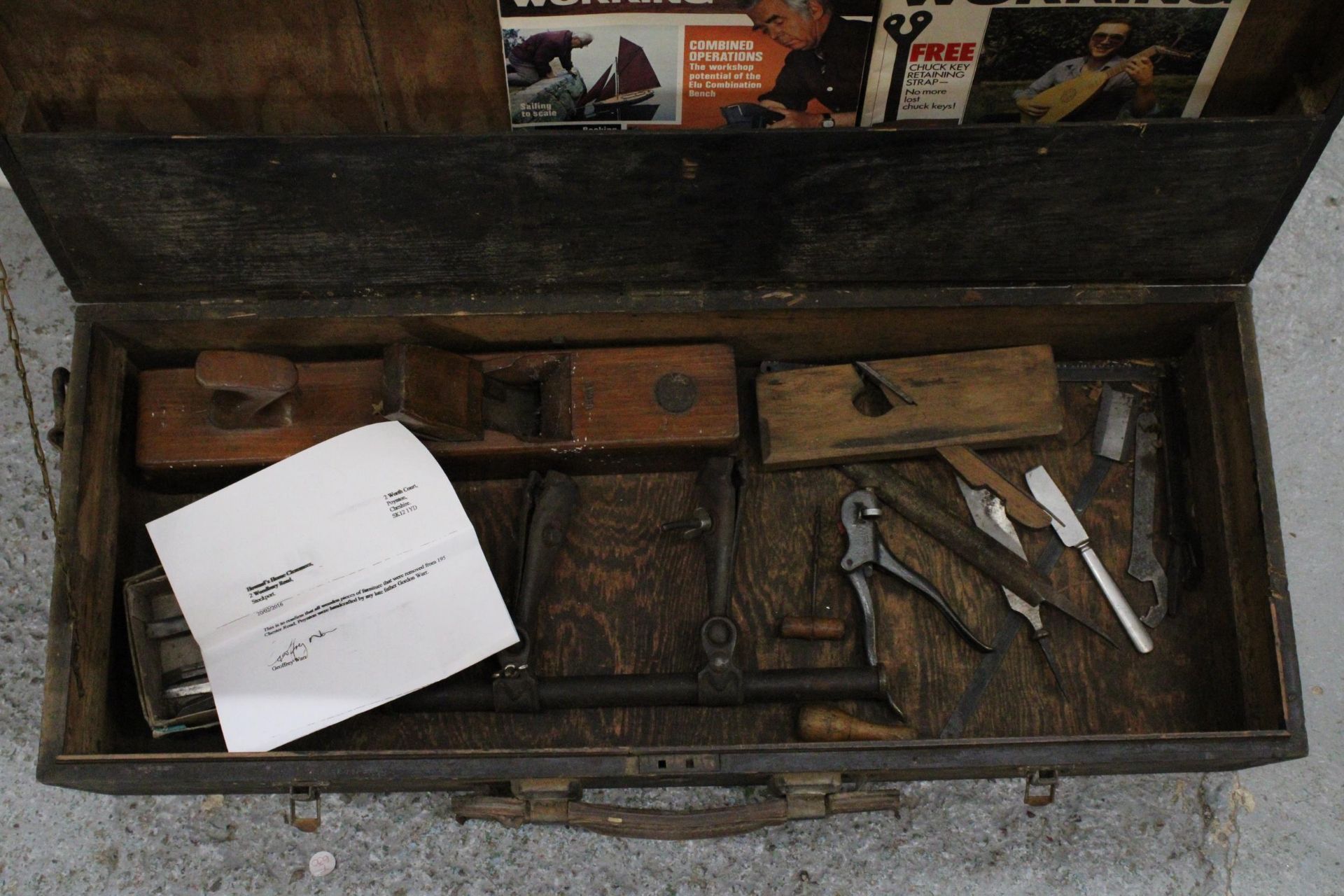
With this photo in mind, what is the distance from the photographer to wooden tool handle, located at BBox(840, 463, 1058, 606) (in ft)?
5.90

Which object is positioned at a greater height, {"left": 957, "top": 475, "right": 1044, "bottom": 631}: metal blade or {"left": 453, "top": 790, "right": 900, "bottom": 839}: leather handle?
{"left": 957, "top": 475, "right": 1044, "bottom": 631}: metal blade

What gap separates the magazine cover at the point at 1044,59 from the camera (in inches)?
59.2

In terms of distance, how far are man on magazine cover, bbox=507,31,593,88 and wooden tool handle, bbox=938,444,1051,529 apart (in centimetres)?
84

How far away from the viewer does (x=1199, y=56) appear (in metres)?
1.56

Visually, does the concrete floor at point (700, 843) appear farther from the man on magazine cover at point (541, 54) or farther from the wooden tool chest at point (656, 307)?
the man on magazine cover at point (541, 54)

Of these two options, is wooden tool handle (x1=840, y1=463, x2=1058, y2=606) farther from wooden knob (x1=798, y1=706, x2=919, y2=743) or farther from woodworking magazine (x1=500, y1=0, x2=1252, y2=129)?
woodworking magazine (x1=500, y1=0, x2=1252, y2=129)

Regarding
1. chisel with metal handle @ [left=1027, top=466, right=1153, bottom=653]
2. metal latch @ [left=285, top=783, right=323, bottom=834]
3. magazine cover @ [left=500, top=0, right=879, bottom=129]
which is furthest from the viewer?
chisel with metal handle @ [left=1027, top=466, right=1153, bottom=653]

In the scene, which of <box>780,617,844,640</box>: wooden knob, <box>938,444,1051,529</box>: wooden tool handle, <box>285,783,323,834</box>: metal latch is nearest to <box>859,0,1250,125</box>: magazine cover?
<box>938,444,1051,529</box>: wooden tool handle

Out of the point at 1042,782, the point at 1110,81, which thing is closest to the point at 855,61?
the point at 1110,81

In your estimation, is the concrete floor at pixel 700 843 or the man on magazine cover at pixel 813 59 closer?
the man on magazine cover at pixel 813 59

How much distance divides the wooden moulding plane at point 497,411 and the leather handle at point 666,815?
20.6 inches

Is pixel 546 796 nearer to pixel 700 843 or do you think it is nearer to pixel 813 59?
pixel 700 843

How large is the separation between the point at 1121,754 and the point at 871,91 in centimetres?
97
